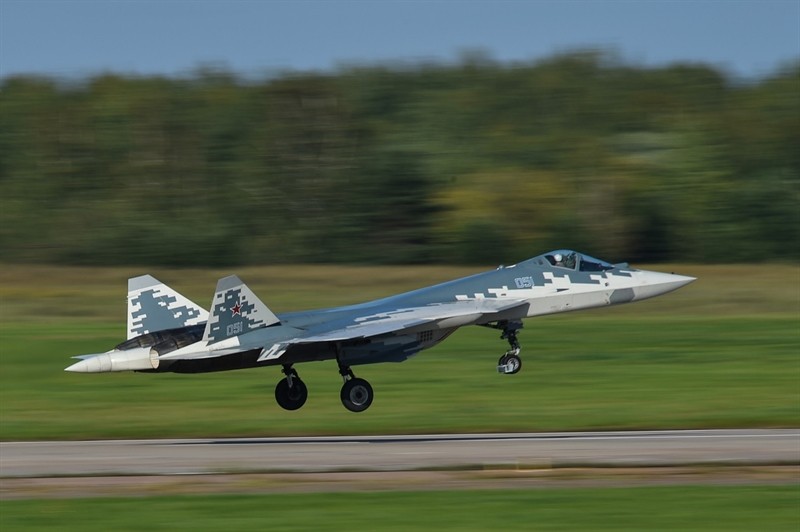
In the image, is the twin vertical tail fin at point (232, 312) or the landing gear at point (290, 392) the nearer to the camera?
the twin vertical tail fin at point (232, 312)

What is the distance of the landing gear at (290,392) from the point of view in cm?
3173

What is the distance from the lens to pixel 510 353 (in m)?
30.1

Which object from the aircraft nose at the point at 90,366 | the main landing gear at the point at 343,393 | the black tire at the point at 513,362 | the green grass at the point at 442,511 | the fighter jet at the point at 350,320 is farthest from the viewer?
the main landing gear at the point at 343,393

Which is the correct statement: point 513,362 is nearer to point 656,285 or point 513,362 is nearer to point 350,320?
point 350,320

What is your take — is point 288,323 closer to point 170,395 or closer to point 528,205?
point 170,395

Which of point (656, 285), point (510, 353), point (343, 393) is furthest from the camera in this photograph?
point (343, 393)

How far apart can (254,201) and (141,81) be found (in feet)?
74.4

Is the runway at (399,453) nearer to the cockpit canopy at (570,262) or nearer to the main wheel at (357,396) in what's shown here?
the main wheel at (357,396)

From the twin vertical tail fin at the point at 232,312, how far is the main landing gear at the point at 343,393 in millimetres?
2478

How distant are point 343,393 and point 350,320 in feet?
7.08

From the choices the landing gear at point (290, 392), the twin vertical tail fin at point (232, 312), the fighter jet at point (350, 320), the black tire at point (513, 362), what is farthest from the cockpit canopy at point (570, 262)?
the twin vertical tail fin at point (232, 312)

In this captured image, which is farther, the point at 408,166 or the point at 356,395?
the point at 408,166

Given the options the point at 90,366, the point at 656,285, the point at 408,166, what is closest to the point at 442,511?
the point at 90,366

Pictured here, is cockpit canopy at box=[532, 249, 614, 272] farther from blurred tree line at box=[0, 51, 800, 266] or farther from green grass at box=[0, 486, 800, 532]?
blurred tree line at box=[0, 51, 800, 266]
